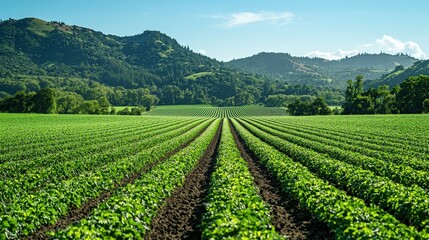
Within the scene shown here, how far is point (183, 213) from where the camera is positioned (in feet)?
46.4

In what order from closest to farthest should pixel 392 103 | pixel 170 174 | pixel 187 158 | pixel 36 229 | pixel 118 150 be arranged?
pixel 36 229 < pixel 170 174 < pixel 187 158 < pixel 118 150 < pixel 392 103

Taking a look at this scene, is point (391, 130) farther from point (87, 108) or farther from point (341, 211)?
point (87, 108)

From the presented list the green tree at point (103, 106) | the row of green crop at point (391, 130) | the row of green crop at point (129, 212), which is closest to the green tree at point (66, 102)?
the green tree at point (103, 106)

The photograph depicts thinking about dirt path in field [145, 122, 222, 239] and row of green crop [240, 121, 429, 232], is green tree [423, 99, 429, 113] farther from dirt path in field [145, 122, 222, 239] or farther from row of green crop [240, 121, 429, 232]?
dirt path in field [145, 122, 222, 239]

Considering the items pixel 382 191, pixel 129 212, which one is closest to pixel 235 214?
pixel 129 212

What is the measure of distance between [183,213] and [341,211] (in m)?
6.12

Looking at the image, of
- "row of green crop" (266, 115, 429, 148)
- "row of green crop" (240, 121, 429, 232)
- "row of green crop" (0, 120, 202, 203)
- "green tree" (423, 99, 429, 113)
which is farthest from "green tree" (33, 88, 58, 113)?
"row of green crop" (240, 121, 429, 232)

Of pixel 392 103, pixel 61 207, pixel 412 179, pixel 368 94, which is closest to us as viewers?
pixel 61 207

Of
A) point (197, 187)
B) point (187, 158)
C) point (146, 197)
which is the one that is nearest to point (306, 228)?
point (146, 197)

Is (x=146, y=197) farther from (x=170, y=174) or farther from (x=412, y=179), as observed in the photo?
(x=412, y=179)

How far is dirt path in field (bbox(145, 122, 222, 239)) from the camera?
11.9 meters

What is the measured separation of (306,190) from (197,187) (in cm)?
617

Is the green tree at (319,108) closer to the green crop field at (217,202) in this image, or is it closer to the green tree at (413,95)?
the green tree at (413,95)

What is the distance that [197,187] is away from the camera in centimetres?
1847
